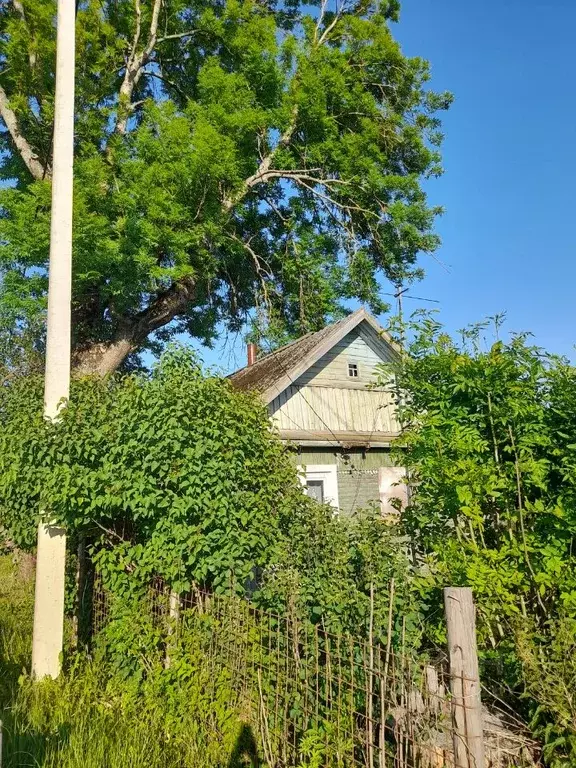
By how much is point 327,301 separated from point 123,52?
829 centimetres

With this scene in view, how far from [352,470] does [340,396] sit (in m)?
1.54

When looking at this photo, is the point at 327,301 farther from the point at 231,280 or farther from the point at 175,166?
the point at 175,166

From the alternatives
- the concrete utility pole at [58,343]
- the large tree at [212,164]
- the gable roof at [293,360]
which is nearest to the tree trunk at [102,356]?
the large tree at [212,164]

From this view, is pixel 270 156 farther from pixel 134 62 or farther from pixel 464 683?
pixel 464 683

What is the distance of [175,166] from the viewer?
1278 centimetres

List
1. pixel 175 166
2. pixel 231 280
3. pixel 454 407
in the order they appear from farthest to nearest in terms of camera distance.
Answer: pixel 231 280, pixel 175 166, pixel 454 407

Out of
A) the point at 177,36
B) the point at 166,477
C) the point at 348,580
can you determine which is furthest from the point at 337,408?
the point at 177,36

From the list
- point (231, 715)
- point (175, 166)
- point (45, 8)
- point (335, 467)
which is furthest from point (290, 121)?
point (231, 715)

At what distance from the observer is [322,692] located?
353 cm

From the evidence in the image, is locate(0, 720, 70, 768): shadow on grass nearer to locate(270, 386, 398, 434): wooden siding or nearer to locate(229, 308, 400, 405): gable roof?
locate(229, 308, 400, 405): gable roof

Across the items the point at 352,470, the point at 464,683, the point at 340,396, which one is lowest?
the point at 464,683

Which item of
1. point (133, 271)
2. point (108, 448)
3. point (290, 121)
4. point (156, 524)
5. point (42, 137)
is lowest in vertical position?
point (156, 524)

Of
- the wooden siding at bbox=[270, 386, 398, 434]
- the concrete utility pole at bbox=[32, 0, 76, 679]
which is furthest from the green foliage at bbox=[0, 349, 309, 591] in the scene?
the wooden siding at bbox=[270, 386, 398, 434]

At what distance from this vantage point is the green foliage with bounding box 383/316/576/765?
366cm
